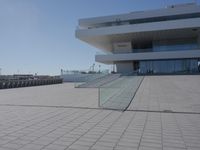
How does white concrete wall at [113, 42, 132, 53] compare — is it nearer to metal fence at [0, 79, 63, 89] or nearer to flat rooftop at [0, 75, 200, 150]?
metal fence at [0, 79, 63, 89]

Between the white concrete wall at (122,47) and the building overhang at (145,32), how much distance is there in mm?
799

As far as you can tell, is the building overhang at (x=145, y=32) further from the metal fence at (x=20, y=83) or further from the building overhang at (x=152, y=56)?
the metal fence at (x=20, y=83)

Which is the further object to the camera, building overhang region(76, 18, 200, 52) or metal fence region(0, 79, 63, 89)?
building overhang region(76, 18, 200, 52)

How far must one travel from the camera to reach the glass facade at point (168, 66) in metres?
40.6

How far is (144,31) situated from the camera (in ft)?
132

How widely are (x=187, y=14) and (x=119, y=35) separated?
1233cm

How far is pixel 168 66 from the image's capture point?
42.0 meters

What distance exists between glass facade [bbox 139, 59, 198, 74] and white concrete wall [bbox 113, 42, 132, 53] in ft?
14.1

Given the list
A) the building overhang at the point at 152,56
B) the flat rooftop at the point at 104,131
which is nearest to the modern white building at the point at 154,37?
the building overhang at the point at 152,56

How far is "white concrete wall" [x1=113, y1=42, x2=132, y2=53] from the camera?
46.0 meters

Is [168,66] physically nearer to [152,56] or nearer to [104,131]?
[152,56]

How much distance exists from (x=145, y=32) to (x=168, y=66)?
7.47 meters

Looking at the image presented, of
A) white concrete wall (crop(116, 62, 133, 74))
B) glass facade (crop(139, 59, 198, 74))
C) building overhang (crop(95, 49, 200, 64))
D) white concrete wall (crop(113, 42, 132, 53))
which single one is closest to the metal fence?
building overhang (crop(95, 49, 200, 64))

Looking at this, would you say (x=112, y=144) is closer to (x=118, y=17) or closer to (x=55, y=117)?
(x=55, y=117)
